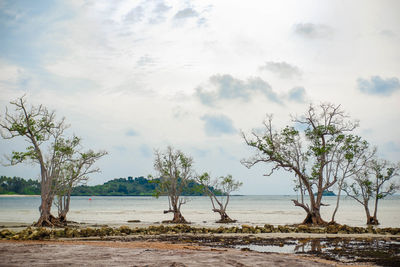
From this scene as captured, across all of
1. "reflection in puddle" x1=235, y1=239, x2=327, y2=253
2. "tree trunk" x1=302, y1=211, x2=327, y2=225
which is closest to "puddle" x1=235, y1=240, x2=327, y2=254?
"reflection in puddle" x1=235, y1=239, x2=327, y2=253

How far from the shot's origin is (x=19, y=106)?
3067cm

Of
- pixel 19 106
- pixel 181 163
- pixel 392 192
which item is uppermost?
pixel 19 106

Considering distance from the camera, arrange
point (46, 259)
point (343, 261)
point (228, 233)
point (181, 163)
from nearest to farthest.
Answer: point (46, 259)
point (343, 261)
point (228, 233)
point (181, 163)

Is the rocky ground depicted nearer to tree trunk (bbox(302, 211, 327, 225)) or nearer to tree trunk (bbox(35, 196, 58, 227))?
tree trunk (bbox(35, 196, 58, 227))

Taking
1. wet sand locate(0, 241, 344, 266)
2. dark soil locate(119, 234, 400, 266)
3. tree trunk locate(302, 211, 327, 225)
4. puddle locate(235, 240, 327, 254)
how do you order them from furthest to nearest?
tree trunk locate(302, 211, 327, 225) → puddle locate(235, 240, 327, 254) → dark soil locate(119, 234, 400, 266) → wet sand locate(0, 241, 344, 266)

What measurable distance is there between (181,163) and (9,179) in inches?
5924

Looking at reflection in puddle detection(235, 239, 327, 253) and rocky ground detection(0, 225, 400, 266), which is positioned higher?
rocky ground detection(0, 225, 400, 266)

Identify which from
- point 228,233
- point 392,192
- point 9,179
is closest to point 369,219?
point 392,192

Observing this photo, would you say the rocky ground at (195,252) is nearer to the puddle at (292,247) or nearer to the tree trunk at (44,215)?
the puddle at (292,247)

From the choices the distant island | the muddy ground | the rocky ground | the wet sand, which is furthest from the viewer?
the distant island

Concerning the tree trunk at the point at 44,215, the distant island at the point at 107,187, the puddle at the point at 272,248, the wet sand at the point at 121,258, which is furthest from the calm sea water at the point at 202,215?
the distant island at the point at 107,187

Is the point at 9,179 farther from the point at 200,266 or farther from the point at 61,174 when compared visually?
the point at 200,266

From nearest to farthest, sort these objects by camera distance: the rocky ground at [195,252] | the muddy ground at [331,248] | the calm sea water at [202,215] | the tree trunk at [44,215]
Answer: the rocky ground at [195,252], the muddy ground at [331,248], the tree trunk at [44,215], the calm sea water at [202,215]

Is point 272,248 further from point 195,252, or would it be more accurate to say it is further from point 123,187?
point 123,187
